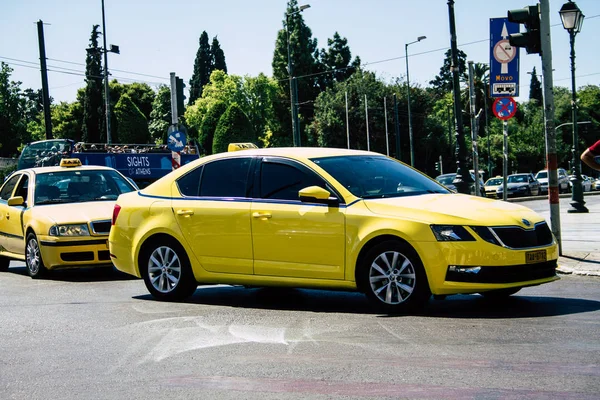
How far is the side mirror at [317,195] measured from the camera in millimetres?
8227

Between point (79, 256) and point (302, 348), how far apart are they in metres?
6.63

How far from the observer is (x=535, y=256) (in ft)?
25.7

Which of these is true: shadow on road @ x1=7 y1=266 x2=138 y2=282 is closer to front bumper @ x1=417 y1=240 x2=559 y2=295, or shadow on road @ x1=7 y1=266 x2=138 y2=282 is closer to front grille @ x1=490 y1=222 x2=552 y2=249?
front bumper @ x1=417 y1=240 x2=559 y2=295

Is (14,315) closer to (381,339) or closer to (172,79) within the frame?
(381,339)

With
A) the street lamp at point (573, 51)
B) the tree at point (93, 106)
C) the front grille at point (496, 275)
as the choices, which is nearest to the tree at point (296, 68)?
the tree at point (93, 106)

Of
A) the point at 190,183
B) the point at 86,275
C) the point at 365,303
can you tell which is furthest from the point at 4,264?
the point at 365,303

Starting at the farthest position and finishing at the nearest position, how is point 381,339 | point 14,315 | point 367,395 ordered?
point 14,315 < point 381,339 < point 367,395

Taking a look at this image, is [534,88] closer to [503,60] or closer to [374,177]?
[503,60]

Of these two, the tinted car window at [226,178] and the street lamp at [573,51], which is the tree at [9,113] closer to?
the street lamp at [573,51]

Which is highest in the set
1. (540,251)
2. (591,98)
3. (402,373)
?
(591,98)

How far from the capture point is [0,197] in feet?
48.3

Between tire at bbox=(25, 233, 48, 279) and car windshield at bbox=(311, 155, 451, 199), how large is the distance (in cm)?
573

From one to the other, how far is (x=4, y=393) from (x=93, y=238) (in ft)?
22.9

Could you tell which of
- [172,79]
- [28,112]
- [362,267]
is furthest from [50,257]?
[28,112]
